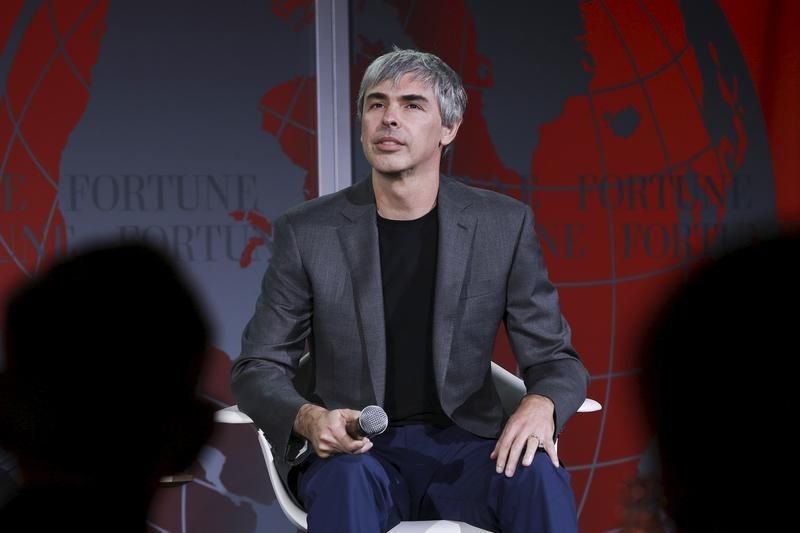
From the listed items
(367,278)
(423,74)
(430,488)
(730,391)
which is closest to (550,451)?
(430,488)

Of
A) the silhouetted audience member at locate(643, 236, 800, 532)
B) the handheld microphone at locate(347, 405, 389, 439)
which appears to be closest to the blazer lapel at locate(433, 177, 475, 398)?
the handheld microphone at locate(347, 405, 389, 439)

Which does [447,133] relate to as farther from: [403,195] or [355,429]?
[355,429]

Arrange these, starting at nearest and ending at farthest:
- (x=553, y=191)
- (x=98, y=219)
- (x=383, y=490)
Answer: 1. (x=383, y=490)
2. (x=98, y=219)
3. (x=553, y=191)

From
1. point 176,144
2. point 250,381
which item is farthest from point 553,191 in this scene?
point 250,381

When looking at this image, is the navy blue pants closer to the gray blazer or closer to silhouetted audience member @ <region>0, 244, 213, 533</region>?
the gray blazer

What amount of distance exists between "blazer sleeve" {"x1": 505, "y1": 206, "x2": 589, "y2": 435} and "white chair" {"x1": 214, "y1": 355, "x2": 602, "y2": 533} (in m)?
0.11

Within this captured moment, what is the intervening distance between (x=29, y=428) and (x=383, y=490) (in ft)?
4.74

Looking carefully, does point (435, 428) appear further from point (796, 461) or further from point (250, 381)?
point (796, 461)

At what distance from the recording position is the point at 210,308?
3.11 metres

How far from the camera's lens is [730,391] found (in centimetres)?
71

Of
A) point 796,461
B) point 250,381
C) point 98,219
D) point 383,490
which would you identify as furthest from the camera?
point 98,219

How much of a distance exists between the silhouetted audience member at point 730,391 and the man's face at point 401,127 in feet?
4.85

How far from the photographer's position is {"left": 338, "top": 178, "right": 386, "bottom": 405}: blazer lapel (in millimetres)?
2148

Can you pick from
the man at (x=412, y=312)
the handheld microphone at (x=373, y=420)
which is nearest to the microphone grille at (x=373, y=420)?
the handheld microphone at (x=373, y=420)
